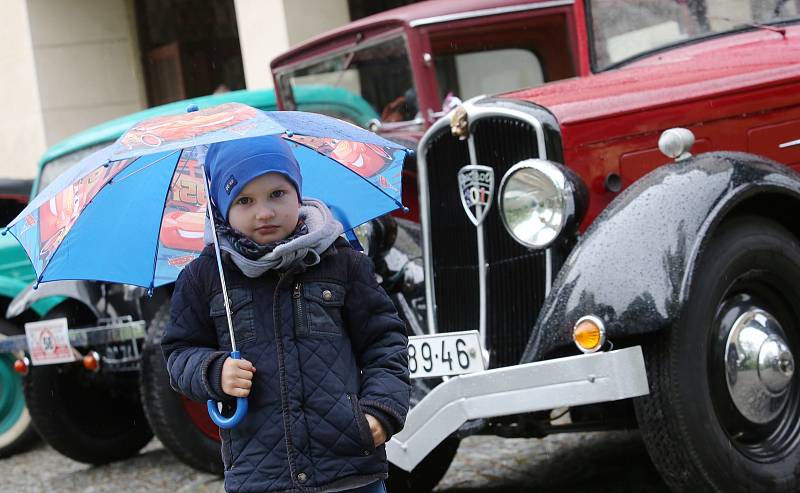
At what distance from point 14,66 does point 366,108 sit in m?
8.00

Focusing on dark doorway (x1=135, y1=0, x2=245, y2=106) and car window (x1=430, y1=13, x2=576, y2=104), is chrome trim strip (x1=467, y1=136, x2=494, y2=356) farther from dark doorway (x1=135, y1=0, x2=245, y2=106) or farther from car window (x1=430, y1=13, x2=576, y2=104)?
dark doorway (x1=135, y1=0, x2=245, y2=106)

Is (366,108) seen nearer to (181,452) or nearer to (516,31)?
(516,31)

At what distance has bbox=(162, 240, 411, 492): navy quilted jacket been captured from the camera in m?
2.30

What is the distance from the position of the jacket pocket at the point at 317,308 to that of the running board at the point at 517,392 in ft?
3.14

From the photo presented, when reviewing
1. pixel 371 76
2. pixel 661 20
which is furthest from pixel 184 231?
pixel 371 76

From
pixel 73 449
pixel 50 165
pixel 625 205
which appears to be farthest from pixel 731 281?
pixel 50 165

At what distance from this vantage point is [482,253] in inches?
154

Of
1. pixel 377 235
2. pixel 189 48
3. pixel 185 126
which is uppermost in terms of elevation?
pixel 189 48

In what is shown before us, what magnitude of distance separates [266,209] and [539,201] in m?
1.39

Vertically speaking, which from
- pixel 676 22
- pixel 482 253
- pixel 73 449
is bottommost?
pixel 73 449

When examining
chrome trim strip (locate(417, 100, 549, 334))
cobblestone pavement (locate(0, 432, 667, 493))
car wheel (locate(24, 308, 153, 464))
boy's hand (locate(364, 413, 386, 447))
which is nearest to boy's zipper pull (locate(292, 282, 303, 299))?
boy's hand (locate(364, 413, 386, 447))

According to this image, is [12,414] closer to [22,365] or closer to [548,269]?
[22,365]

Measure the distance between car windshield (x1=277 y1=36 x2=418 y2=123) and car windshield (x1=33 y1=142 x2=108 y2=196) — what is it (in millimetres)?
1197

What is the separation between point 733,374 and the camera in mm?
3320
